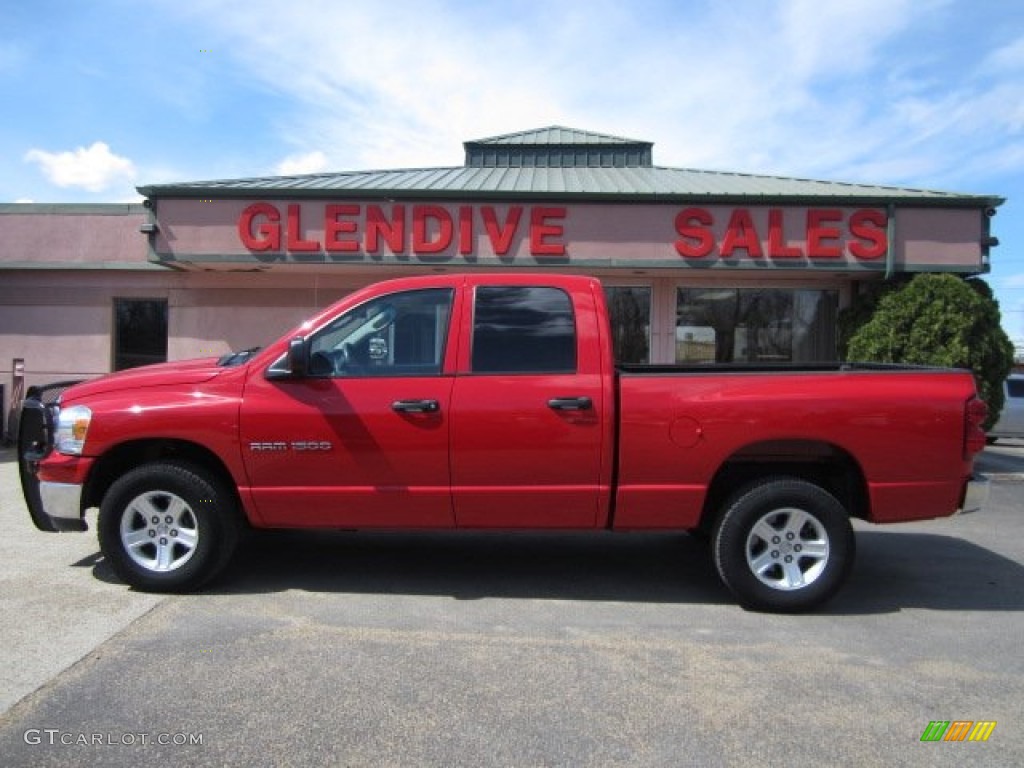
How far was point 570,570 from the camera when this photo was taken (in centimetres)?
565

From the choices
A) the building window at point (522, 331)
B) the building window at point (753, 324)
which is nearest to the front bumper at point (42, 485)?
the building window at point (522, 331)

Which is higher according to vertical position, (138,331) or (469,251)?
(469,251)

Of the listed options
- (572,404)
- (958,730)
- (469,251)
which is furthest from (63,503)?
(469,251)

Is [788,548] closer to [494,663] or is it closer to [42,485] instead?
[494,663]

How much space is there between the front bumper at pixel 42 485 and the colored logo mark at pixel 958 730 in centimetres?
472

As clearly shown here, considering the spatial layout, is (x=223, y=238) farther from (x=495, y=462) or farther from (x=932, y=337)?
(x=932, y=337)

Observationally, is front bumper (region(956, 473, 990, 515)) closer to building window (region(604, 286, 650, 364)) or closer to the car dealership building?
the car dealership building

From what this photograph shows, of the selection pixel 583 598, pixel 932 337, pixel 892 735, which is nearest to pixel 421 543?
pixel 583 598

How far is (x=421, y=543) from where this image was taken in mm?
6320

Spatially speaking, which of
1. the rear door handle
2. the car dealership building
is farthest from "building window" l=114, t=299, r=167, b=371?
the rear door handle

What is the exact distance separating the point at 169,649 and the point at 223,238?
7.86 meters

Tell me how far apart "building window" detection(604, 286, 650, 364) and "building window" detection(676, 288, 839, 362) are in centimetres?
48

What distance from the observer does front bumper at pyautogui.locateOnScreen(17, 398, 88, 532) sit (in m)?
4.86

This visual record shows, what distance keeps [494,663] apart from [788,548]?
1.97 meters
